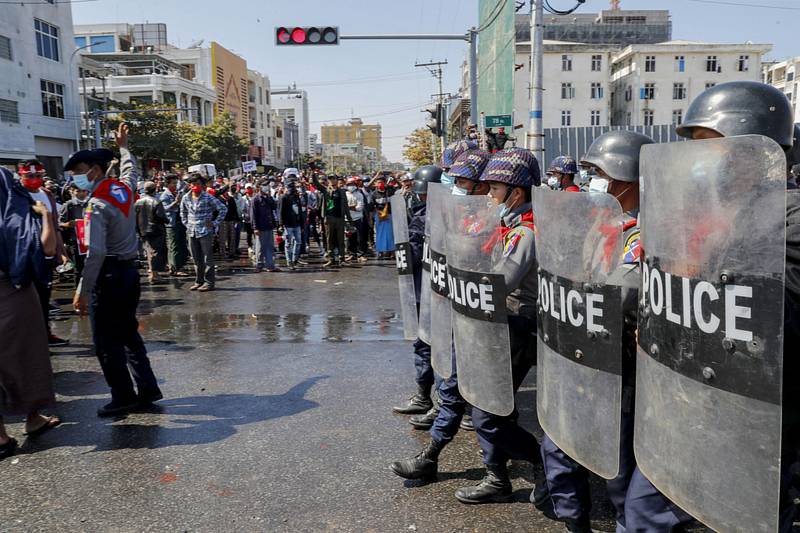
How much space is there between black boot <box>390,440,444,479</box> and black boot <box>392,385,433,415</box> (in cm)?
110

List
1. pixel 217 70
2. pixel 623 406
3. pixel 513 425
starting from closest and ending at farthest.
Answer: pixel 623 406 → pixel 513 425 → pixel 217 70

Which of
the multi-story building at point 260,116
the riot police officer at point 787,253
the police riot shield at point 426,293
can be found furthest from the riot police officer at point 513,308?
the multi-story building at point 260,116

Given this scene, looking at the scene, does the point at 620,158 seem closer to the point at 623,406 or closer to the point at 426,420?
the point at 623,406

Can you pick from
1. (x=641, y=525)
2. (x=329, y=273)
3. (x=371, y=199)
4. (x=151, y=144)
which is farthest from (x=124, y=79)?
(x=641, y=525)

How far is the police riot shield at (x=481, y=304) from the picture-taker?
2.76 m

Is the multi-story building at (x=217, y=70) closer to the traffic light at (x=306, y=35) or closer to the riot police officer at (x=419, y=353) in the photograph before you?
the traffic light at (x=306, y=35)

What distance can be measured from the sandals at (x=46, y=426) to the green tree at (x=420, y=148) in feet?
229

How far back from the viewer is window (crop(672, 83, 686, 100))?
6669 centimetres

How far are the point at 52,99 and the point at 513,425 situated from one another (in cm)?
4171

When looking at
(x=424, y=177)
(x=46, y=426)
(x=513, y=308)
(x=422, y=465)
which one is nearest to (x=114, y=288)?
(x=46, y=426)

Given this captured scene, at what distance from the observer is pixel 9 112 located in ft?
109

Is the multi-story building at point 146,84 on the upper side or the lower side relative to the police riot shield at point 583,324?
upper

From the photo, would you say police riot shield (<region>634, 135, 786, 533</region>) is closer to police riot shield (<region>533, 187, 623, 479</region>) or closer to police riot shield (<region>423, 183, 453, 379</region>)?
police riot shield (<region>533, 187, 623, 479</region>)

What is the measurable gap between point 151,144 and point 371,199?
30244 mm
